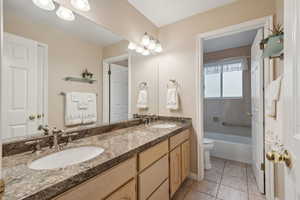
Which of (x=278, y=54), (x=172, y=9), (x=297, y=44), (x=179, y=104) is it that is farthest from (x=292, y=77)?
(x=172, y=9)

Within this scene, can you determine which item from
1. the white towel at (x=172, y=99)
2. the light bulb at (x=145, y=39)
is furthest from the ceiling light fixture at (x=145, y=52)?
the white towel at (x=172, y=99)

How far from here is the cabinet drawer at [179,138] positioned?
61.6 inches

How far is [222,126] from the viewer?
3633mm

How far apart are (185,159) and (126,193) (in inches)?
46.7

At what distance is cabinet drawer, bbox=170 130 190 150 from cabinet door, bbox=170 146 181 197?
66 mm

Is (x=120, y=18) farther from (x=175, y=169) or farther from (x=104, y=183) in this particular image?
(x=175, y=169)

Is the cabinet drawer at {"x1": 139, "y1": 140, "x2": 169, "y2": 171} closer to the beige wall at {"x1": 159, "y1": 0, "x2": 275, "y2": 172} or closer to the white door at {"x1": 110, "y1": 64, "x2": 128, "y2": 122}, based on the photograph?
the white door at {"x1": 110, "y1": 64, "x2": 128, "y2": 122}

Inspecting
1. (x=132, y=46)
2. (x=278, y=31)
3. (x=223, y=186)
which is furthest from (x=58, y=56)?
(x=223, y=186)

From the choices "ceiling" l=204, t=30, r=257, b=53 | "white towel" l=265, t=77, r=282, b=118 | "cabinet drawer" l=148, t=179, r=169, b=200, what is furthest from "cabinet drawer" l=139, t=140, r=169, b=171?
"ceiling" l=204, t=30, r=257, b=53

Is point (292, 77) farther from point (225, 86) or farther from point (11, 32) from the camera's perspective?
point (225, 86)

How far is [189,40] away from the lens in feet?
7.05

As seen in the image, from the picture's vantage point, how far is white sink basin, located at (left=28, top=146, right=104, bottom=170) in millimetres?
824

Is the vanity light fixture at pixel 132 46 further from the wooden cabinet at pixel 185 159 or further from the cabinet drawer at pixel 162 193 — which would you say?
the cabinet drawer at pixel 162 193

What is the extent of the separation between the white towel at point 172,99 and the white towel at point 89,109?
1194mm
